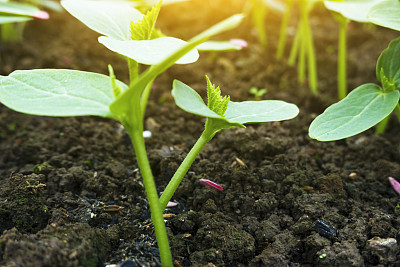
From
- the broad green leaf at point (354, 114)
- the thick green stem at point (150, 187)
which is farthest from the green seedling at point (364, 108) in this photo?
the thick green stem at point (150, 187)

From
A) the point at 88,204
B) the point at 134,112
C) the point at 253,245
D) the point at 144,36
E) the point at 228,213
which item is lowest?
the point at 253,245

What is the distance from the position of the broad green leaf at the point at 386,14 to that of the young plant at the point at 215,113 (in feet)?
1.35

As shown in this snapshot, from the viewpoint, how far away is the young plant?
38.4 inches

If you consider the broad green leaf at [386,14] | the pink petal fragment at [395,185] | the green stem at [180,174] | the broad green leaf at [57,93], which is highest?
the broad green leaf at [386,14]

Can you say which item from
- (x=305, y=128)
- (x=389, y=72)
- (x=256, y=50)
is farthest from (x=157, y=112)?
(x=389, y=72)

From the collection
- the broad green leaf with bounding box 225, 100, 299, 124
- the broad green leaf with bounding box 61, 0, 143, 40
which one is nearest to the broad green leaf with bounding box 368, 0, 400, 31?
the broad green leaf with bounding box 225, 100, 299, 124

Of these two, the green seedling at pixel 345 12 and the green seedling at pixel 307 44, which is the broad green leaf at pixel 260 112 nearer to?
the green seedling at pixel 345 12

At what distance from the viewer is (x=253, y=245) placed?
115 centimetres

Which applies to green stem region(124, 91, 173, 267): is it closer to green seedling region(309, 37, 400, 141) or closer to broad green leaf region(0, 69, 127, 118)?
broad green leaf region(0, 69, 127, 118)

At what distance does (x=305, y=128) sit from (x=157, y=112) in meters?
0.69

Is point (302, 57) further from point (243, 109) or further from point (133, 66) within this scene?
point (133, 66)

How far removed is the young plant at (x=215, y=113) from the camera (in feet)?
3.20

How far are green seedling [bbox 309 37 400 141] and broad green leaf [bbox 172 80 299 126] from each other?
0.35 feet

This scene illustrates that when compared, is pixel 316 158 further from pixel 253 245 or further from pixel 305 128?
pixel 253 245
